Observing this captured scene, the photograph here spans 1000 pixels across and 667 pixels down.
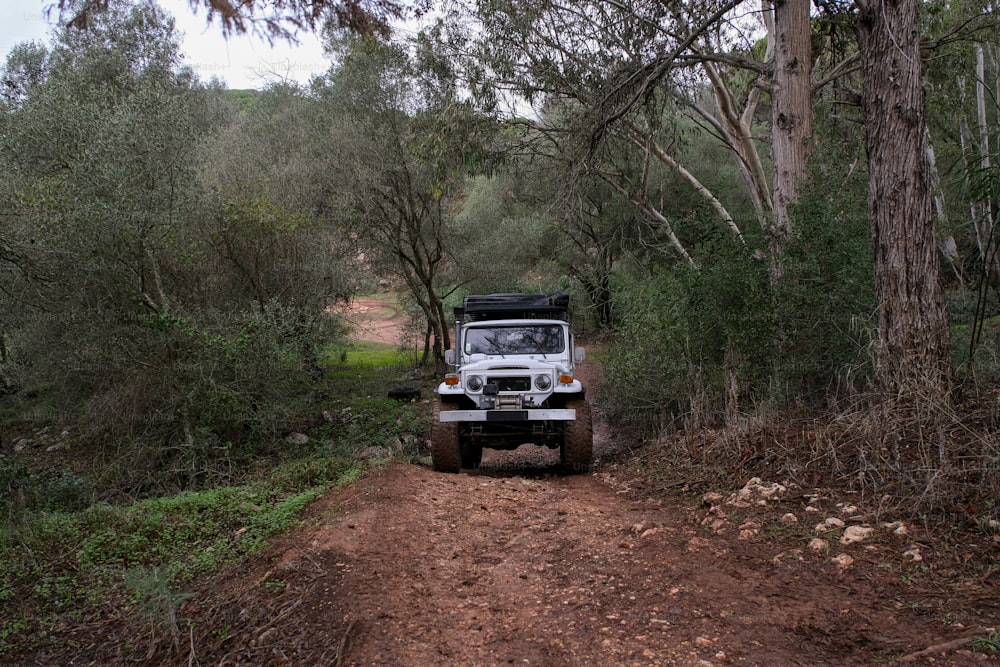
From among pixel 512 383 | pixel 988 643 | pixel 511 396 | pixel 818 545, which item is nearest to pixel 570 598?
pixel 818 545

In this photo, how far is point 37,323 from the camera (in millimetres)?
11500

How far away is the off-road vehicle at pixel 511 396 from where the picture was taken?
8.67 metres

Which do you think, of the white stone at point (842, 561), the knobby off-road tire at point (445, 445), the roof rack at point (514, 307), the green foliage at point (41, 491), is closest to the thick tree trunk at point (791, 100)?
the roof rack at point (514, 307)

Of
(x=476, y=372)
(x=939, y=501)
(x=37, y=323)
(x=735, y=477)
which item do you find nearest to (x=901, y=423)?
(x=939, y=501)

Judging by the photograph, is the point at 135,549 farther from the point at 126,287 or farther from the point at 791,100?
the point at 791,100

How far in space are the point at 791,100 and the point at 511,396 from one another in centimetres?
501

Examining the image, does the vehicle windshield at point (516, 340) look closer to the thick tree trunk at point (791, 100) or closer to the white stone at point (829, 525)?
the thick tree trunk at point (791, 100)

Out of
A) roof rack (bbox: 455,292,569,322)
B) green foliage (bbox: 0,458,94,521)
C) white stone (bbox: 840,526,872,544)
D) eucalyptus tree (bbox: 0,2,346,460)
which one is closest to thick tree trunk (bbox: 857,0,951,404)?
white stone (bbox: 840,526,872,544)

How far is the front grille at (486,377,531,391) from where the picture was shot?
8984 mm

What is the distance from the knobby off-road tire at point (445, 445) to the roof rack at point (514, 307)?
1.82 metres

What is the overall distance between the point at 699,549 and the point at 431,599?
5.72ft

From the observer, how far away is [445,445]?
8719mm

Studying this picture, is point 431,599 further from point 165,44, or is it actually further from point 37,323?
point 165,44

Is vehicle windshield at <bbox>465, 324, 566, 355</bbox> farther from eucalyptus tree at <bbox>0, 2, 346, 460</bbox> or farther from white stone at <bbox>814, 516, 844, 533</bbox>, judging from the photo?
white stone at <bbox>814, 516, 844, 533</bbox>
